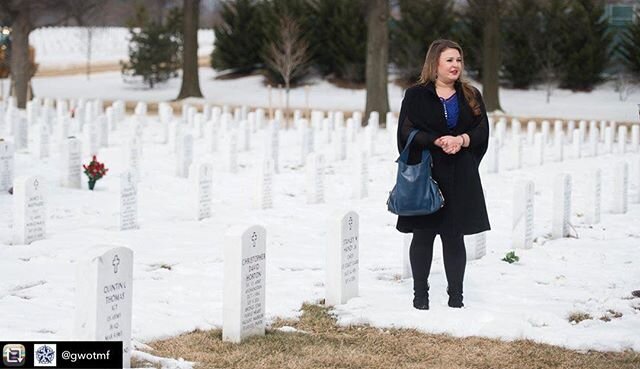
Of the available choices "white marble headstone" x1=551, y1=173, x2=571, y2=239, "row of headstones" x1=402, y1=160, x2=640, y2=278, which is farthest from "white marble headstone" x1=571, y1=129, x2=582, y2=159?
"white marble headstone" x1=551, y1=173, x2=571, y2=239

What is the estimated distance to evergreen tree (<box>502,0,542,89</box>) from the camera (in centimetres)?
4362

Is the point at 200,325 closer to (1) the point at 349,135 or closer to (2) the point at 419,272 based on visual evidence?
(2) the point at 419,272

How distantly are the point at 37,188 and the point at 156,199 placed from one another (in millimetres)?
3578

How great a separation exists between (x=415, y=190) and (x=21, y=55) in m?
27.9

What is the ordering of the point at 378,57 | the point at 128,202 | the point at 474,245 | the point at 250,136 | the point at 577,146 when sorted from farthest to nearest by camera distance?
the point at 378,57, the point at 250,136, the point at 577,146, the point at 128,202, the point at 474,245

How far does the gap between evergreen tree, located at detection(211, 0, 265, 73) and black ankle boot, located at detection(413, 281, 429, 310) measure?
39156 millimetres

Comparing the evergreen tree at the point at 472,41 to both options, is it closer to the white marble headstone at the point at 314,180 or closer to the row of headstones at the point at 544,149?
the row of headstones at the point at 544,149

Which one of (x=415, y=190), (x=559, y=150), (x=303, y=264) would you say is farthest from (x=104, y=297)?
(x=559, y=150)

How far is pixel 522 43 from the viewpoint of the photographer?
4438cm

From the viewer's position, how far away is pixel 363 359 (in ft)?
20.9

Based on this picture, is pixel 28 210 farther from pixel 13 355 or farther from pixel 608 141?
pixel 608 141

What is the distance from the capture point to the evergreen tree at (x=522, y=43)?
43625 mm

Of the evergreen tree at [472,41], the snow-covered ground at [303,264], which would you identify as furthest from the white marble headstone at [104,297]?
the evergreen tree at [472,41]

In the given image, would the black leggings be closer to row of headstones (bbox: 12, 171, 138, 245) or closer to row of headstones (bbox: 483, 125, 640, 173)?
row of headstones (bbox: 12, 171, 138, 245)
